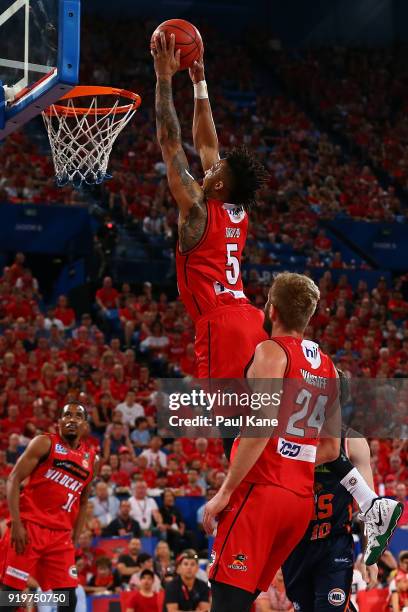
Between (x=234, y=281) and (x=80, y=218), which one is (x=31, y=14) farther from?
(x=80, y=218)

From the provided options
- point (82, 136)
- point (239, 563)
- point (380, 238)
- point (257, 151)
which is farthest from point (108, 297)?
point (239, 563)

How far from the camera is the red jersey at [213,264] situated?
5.50 m

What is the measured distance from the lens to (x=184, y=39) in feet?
18.5

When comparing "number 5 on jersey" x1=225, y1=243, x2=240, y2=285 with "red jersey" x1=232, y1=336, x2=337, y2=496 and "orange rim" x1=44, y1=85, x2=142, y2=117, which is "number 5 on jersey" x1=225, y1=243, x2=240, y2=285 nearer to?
"red jersey" x1=232, y1=336, x2=337, y2=496

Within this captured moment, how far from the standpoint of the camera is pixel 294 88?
27.4 m

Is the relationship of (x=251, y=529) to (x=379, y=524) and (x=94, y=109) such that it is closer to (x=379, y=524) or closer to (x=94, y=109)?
(x=379, y=524)

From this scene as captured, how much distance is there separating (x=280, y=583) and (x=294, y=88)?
1933cm

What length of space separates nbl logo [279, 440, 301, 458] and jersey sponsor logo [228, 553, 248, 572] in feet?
1.66

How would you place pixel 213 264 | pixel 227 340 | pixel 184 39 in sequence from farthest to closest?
pixel 184 39 → pixel 213 264 → pixel 227 340

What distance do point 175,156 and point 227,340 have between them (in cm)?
103

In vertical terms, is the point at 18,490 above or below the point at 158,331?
below

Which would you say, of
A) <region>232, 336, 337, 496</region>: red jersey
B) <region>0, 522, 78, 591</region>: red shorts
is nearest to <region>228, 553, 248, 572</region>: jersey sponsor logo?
<region>232, 336, 337, 496</region>: red jersey

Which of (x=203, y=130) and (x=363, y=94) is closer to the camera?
(x=203, y=130)

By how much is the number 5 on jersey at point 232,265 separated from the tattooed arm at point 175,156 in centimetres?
22
